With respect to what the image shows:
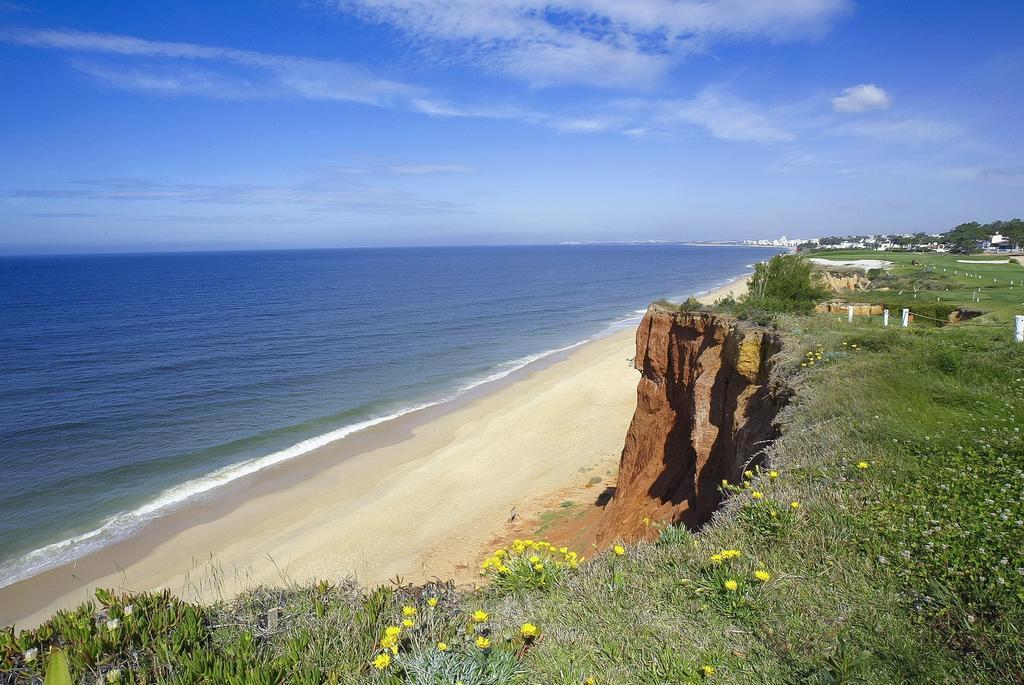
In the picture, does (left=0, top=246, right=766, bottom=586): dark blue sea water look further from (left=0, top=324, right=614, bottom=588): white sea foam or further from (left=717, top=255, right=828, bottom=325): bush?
(left=717, top=255, right=828, bottom=325): bush

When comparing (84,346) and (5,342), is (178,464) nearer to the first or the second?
(84,346)

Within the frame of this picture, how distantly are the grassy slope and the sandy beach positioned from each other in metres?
8.47

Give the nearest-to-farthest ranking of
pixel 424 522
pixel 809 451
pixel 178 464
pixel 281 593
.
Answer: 1. pixel 281 593
2. pixel 809 451
3. pixel 424 522
4. pixel 178 464

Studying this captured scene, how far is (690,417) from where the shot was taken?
48.0 feet

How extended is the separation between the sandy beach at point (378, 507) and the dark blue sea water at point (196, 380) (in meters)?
1.60

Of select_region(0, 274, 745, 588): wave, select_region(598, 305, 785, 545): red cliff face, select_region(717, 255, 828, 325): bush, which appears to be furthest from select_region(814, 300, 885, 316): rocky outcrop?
select_region(0, 274, 745, 588): wave

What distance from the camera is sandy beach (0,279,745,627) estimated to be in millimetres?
15705

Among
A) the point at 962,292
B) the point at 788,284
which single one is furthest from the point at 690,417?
the point at 962,292

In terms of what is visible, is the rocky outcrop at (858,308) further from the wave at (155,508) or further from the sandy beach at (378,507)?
the wave at (155,508)

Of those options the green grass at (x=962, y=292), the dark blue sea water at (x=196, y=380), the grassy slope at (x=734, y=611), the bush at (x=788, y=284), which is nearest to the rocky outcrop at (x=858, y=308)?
the green grass at (x=962, y=292)

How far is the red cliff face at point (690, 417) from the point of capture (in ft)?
37.3

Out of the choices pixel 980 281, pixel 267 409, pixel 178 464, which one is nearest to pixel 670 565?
pixel 178 464

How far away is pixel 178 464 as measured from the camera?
75.7 feet

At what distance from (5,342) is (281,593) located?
2250 inches
